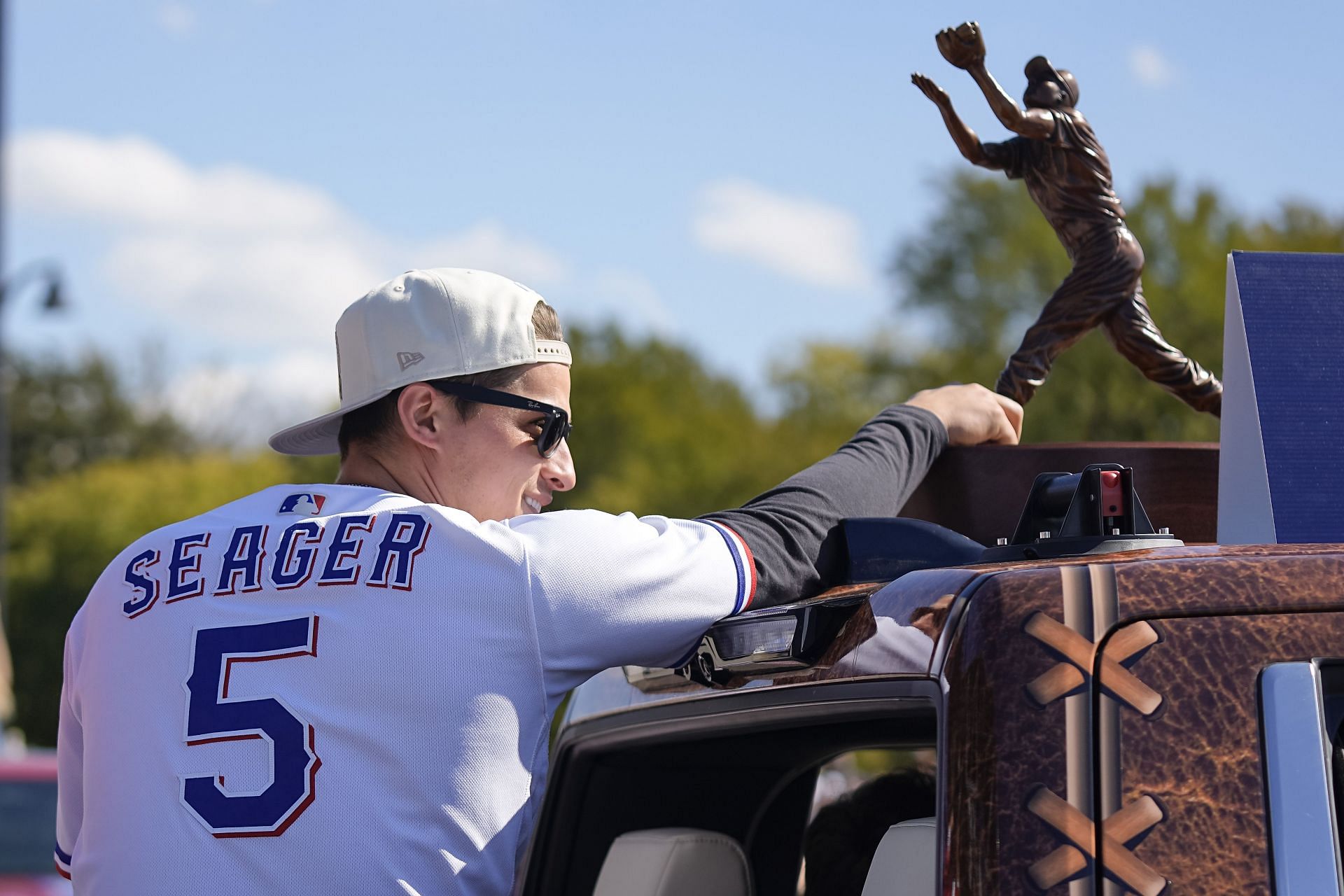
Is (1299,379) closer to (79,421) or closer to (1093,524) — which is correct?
(1093,524)

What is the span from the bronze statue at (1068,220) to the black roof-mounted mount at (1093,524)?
2.78 ft

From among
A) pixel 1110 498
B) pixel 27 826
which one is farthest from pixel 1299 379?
pixel 27 826

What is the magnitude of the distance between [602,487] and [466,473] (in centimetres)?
4344

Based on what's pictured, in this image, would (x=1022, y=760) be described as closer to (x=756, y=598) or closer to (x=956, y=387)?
(x=756, y=598)

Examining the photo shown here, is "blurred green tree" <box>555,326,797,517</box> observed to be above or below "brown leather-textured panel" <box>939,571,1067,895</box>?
above

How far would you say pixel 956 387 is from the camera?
2.40 meters

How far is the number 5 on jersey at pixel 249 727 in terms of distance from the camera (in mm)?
1863

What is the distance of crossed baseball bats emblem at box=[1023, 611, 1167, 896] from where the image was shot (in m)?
1.26

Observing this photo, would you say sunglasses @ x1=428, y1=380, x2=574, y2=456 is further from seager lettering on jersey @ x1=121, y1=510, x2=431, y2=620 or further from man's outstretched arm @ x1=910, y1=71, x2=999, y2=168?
man's outstretched arm @ x1=910, y1=71, x2=999, y2=168

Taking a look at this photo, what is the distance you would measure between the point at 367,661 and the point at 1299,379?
117 cm

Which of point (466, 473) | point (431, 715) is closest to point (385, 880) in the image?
point (431, 715)

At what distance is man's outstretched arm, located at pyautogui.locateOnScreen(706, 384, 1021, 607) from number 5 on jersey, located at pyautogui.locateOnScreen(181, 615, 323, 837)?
1.87 feet

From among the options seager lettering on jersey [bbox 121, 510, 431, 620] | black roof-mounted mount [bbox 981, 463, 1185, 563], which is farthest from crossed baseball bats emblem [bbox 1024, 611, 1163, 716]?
seager lettering on jersey [bbox 121, 510, 431, 620]

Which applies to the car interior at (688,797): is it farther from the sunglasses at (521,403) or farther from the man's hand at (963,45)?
the man's hand at (963,45)
